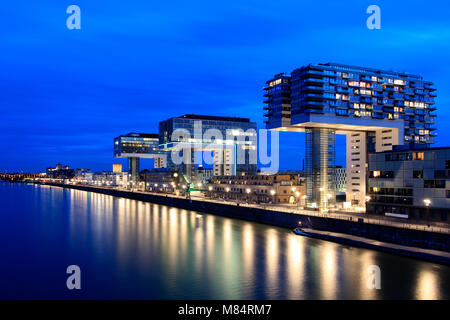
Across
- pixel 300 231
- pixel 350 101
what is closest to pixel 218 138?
pixel 350 101

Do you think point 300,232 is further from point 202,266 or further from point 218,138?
point 218,138

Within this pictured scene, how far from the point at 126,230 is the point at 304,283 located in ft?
131

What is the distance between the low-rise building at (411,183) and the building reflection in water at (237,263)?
14471mm

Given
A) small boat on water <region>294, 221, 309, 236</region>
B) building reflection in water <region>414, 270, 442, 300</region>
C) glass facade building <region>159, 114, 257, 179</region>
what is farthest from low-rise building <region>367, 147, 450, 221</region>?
glass facade building <region>159, 114, 257, 179</region>

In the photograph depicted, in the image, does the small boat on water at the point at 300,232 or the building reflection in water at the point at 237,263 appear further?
the small boat on water at the point at 300,232

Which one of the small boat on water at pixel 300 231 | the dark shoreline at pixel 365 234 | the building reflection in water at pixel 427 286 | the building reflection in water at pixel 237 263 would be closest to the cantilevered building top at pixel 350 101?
the dark shoreline at pixel 365 234

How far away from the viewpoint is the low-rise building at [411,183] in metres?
52.8

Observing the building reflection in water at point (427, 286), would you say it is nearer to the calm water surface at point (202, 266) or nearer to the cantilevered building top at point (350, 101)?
the calm water surface at point (202, 266)

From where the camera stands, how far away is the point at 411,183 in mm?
56688

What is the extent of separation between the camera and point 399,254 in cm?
4303

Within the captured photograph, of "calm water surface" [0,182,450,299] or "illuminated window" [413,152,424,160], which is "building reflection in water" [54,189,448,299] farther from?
"illuminated window" [413,152,424,160]
